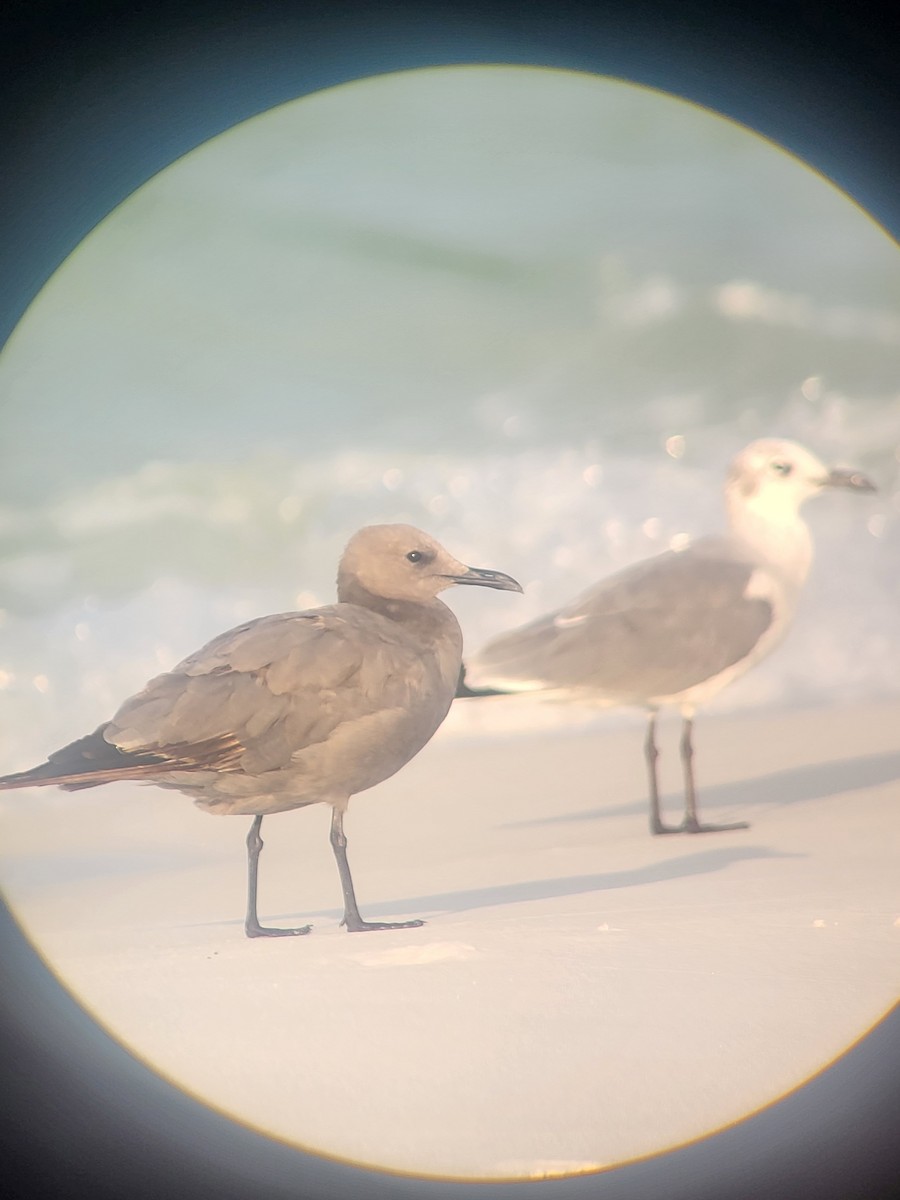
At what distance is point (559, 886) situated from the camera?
1.78m

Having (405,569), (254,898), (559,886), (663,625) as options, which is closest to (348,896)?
(254,898)

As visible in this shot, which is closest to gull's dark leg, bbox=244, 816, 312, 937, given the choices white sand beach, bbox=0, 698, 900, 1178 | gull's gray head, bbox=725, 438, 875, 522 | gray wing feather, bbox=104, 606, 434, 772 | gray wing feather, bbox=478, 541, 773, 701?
white sand beach, bbox=0, 698, 900, 1178

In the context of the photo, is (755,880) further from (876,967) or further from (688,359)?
(688,359)

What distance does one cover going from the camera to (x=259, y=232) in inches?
72.7

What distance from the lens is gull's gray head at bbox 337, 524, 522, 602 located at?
1.71 m

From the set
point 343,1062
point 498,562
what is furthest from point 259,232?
point 343,1062

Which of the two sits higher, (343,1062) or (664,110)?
(664,110)

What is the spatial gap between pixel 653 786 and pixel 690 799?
0.05 metres

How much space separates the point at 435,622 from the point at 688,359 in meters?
0.54

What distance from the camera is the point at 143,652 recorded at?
1787 mm

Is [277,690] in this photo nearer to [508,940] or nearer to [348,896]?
[348,896]

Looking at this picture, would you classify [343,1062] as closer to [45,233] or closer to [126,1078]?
[126,1078]

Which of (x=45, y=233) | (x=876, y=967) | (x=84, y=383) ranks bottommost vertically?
(x=876, y=967)

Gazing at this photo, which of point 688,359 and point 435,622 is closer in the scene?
point 435,622
